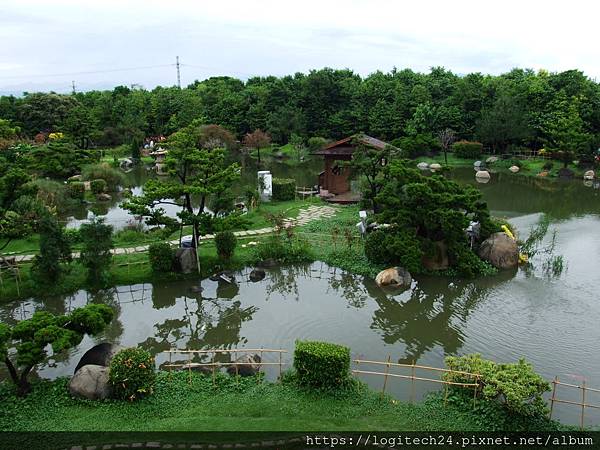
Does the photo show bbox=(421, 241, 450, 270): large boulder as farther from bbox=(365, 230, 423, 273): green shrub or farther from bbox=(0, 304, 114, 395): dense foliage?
bbox=(0, 304, 114, 395): dense foliage

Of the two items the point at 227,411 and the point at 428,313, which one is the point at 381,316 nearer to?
the point at 428,313

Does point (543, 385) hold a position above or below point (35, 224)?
below

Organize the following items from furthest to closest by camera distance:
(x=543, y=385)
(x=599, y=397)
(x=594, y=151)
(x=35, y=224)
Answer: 1. (x=594, y=151)
2. (x=35, y=224)
3. (x=599, y=397)
4. (x=543, y=385)

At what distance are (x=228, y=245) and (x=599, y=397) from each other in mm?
12753

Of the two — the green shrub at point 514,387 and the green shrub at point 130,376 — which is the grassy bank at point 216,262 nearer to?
the green shrub at point 130,376

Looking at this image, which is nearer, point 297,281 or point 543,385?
point 543,385

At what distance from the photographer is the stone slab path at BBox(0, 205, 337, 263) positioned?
20.5m

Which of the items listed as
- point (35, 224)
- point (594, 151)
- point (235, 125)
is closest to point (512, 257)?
point (35, 224)

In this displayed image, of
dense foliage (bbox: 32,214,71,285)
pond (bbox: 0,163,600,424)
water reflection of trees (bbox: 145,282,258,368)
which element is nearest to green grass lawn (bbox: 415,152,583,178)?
pond (bbox: 0,163,600,424)

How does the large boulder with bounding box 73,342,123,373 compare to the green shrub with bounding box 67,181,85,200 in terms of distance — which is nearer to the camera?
the large boulder with bounding box 73,342,123,373

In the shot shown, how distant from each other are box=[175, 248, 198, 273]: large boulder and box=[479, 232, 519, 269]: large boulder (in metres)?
11.0

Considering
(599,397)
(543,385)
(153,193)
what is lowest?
(599,397)

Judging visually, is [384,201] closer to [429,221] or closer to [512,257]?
[429,221]

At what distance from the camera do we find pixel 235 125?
185ft
